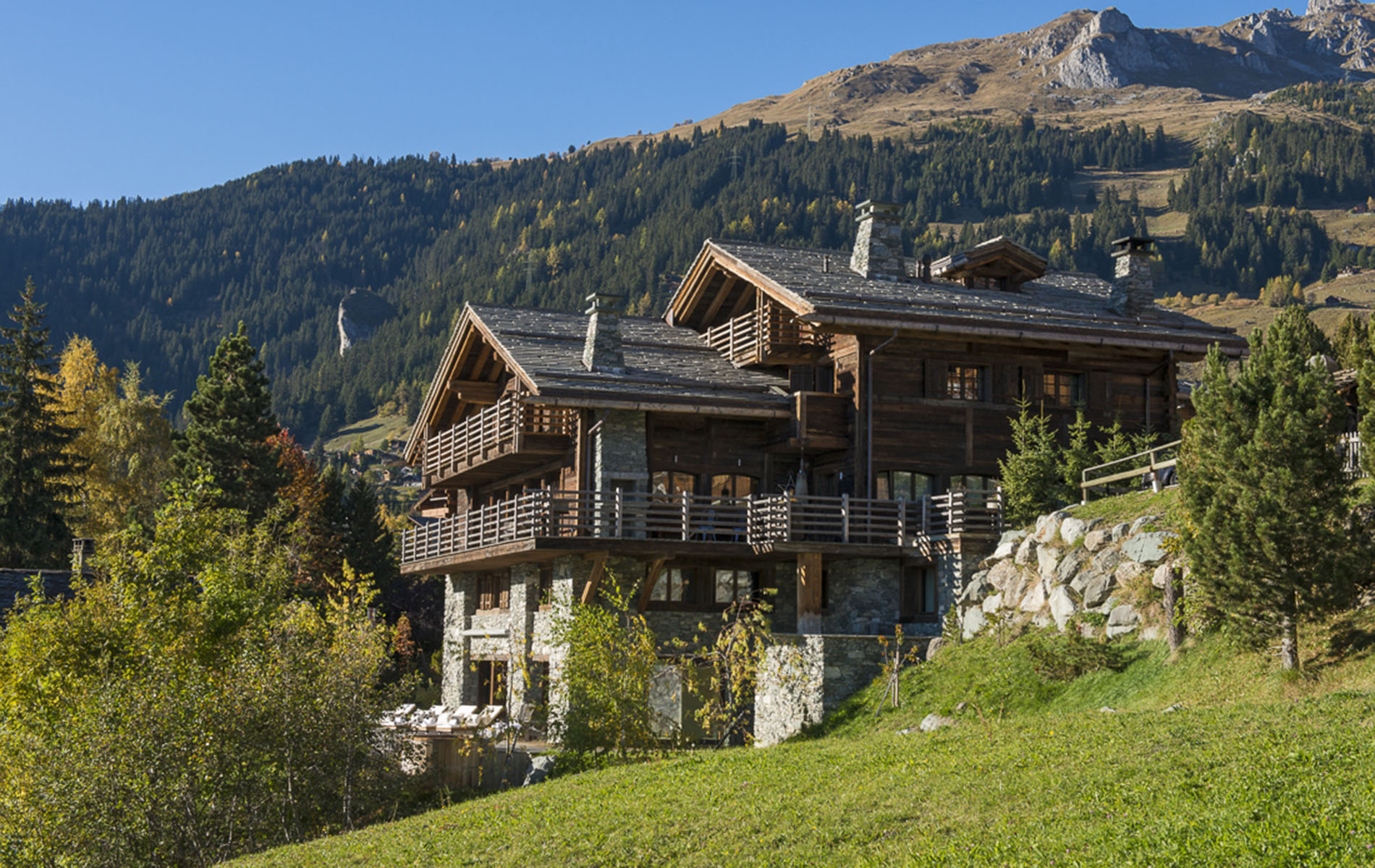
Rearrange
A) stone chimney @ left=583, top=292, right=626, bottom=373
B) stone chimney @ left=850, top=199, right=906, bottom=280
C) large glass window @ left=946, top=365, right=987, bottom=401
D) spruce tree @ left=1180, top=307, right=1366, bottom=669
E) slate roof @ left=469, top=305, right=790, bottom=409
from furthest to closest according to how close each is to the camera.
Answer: stone chimney @ left=850, top=199, right=906, bottom=280, large glass window @ left=946, top=365, right=987, bottom=401, stone chimney @ left=583, top=292, right=626, bottom=373, slate roof @ left=469, top=305, right=790, bottom=409, spruce tree @ left=1180, top=307, right=1366, bottom=669

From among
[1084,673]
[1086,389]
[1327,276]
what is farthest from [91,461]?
[1327,276]

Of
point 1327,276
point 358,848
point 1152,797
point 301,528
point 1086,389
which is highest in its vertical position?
point 1327,276

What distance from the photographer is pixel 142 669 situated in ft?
70.1

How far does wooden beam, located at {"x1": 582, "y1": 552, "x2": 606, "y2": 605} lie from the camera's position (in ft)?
95.8

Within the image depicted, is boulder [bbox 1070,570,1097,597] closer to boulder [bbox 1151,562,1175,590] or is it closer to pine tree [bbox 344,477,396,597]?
A: boulder [bbox 1151,562,1175,590]

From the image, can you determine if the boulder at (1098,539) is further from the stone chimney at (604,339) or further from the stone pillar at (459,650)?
the stone pillar at (459,650)

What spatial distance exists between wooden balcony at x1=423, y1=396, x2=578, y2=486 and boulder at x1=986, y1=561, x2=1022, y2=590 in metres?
11.0

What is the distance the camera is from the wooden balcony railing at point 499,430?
32.6 meters

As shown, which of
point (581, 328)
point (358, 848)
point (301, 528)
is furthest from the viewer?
point (301, 528)

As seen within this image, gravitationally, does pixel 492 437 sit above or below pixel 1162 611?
above

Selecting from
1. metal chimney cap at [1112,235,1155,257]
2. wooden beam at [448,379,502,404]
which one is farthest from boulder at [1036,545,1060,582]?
wooden beam at [448,379,502,404]

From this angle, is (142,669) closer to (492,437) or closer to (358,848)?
(358,848)

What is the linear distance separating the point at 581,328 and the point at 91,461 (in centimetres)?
2719

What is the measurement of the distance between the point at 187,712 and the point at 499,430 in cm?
1485
